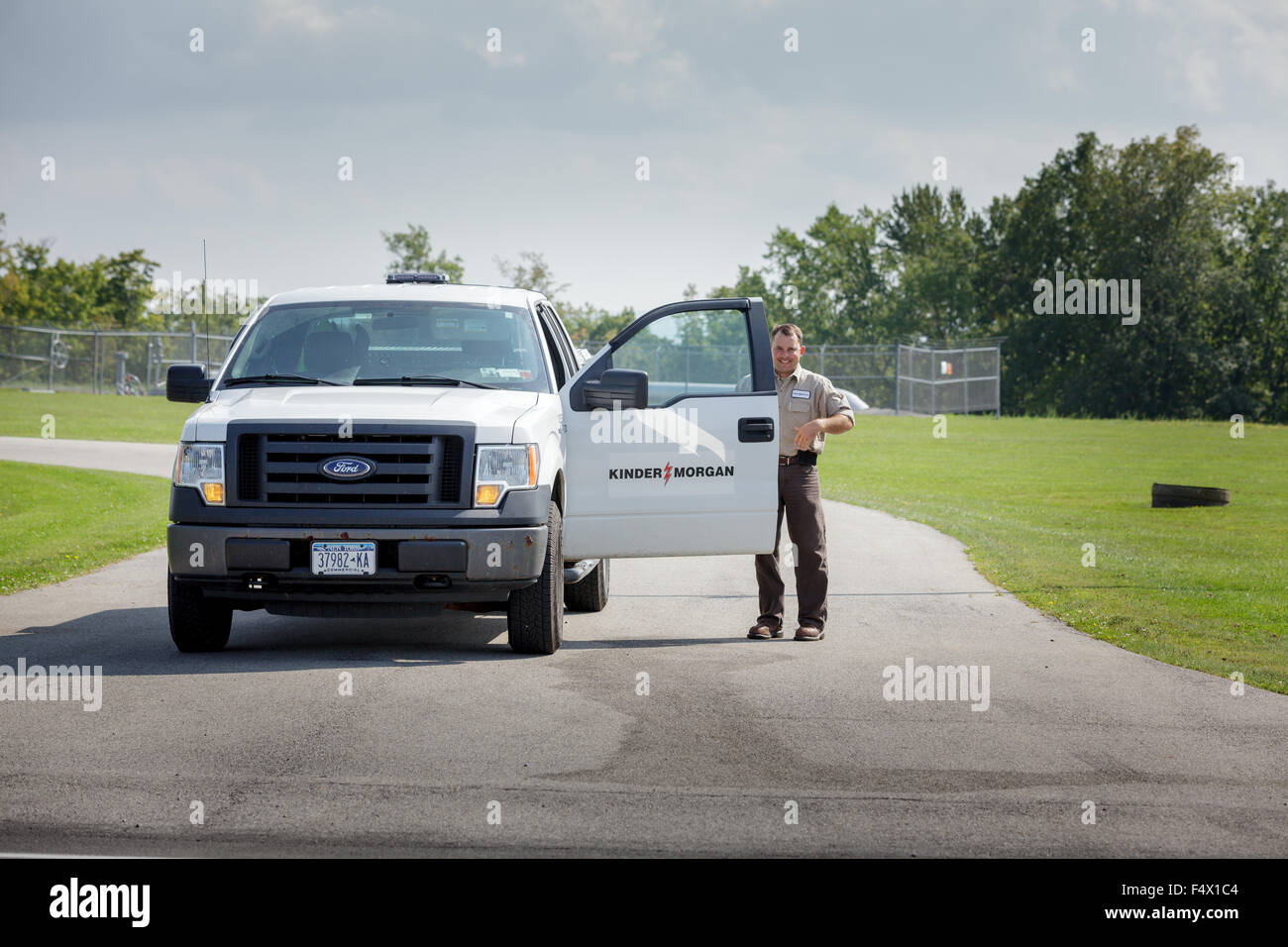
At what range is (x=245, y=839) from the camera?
5.22 m

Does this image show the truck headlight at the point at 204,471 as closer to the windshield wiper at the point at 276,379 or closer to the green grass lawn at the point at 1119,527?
the windshield wiper at the point at 276,379

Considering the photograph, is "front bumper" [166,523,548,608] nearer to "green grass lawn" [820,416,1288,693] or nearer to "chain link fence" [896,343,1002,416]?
"green grass lawn" [820,416,1288,693]

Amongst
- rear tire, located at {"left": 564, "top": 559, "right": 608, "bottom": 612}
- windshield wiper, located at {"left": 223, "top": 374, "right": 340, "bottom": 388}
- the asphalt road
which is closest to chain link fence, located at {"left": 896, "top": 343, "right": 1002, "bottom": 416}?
rear tire, located at {"left": 564, "top": 559, "right": 608, "bottom": 612}

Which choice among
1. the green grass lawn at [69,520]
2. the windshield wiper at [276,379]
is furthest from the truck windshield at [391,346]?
the green grass lawn at [69,520]

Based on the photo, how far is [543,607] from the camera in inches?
355

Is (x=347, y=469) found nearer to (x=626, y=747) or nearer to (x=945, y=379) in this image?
(x=626, y=747)

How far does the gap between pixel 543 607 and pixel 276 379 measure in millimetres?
2329

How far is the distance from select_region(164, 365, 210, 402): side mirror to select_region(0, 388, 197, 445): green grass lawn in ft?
74.1

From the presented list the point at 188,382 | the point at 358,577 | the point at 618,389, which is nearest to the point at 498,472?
the point at 358,577

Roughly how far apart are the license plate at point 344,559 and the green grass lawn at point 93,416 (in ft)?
78.9

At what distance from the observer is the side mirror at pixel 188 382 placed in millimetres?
9484

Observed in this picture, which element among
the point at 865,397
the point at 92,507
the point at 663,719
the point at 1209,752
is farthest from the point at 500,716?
the point at 865,397
